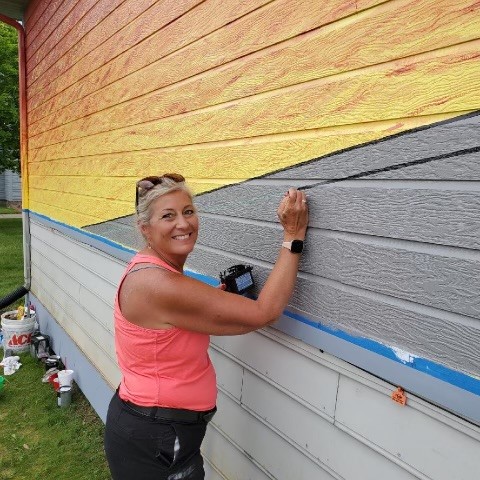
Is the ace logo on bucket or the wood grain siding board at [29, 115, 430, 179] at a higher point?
the wood grain siding board at [29, 115, 430, 179]

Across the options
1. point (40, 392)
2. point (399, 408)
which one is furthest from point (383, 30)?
point (40, 392)

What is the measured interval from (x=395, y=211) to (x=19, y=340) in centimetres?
588

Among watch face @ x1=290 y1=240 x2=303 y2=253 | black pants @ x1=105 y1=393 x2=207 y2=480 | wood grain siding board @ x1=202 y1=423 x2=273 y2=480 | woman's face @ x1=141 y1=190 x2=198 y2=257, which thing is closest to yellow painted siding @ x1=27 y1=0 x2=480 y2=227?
watch face @ x1=290 y1=240 x2=303 y2=253

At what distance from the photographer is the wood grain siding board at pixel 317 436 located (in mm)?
1700

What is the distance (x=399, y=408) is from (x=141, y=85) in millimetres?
2597

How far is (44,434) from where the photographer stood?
4.30 metres

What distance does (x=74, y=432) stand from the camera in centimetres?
431

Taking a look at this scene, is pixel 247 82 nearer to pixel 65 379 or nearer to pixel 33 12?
pixel 65 379

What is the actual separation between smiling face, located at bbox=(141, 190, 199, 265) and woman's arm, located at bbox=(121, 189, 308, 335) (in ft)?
0.61

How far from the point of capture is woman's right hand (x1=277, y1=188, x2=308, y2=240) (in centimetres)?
188

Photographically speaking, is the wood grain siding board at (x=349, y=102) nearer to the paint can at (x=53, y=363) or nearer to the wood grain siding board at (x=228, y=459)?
the wood grain siding board at (x=228, y=459)

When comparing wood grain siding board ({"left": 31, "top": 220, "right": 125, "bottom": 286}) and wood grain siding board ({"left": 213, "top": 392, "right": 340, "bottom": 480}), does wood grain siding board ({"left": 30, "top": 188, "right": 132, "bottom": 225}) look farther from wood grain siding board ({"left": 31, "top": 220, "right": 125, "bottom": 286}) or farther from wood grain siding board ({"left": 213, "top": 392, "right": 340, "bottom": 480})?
wood grain siding board ({"left": 213, "top": 392, "right": 340, "bottom": 480})

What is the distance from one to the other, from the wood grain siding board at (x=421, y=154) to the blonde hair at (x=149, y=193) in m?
0.61

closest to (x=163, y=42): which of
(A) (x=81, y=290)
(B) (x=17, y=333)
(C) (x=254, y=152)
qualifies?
(C) (x=254, y=152)
